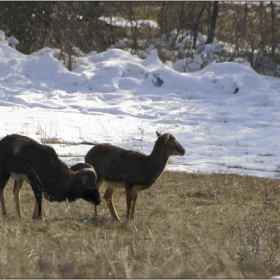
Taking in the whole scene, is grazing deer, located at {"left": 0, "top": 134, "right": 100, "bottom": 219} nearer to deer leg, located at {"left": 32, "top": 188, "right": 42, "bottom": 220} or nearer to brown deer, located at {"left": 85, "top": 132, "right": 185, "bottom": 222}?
deer leg, located at {"left": 32, "top": 188, "right": 42, "bottom": 220}

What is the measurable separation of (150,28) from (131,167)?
2023 cm

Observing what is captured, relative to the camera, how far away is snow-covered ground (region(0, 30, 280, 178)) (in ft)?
57.0

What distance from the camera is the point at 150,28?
2992 cm

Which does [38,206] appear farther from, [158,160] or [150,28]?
[150,28]

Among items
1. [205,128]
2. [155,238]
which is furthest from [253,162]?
[155,238]

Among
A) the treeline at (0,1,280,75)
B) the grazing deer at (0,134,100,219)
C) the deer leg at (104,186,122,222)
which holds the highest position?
the treeline at (0,1,280,75)

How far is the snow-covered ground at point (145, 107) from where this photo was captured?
1736 cm

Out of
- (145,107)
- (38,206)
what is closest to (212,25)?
(145,107)

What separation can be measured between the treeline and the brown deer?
14.5 metres

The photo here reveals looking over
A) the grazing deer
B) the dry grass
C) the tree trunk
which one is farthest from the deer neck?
the tree trunk

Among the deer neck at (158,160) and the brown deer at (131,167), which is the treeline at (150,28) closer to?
the brown deer at (131,167)

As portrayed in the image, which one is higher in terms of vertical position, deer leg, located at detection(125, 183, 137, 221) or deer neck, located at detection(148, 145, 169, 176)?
deer neck, located at detection(148, 145, 169, 176)

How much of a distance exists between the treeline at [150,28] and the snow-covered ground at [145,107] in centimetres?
158

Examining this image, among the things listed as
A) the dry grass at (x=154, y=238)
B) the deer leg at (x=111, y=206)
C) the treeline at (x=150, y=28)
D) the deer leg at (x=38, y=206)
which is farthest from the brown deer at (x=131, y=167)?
the treeline at (x=150, y=28)
